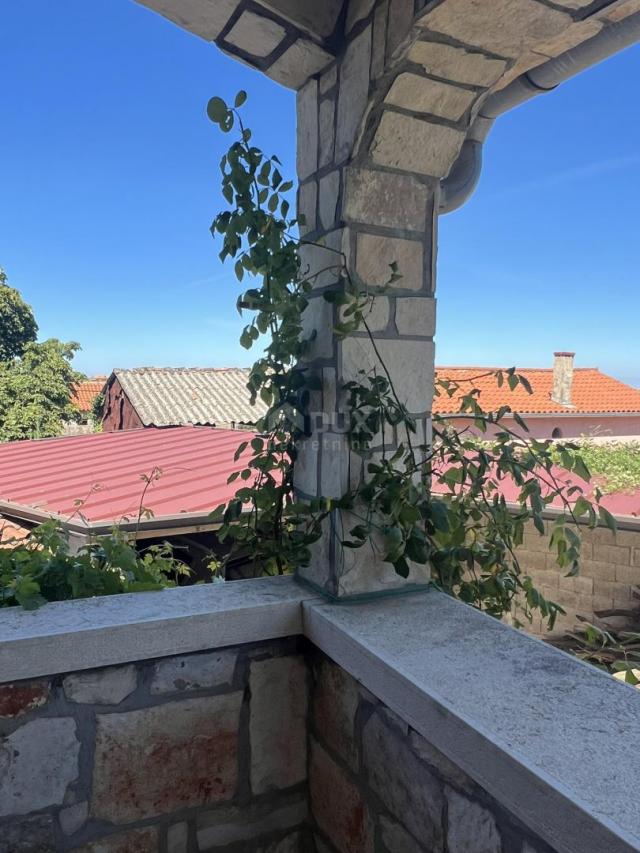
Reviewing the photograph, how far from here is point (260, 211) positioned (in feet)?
4.17

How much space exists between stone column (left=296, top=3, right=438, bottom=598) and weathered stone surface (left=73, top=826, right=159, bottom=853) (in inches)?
23.0

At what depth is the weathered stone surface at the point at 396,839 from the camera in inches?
40.0

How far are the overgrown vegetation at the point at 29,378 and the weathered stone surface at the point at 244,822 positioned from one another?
14.0 metres

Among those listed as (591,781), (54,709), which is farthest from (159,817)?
(591,781)

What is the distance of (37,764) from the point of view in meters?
1.13

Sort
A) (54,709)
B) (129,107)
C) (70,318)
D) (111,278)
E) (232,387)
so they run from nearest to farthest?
1. (54,709)
2. (129,107)
3. (232,387)
4. (70,318)
5. (111,278)

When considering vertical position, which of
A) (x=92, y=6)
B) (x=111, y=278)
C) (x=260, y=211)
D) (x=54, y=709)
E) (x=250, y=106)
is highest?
(x=111, y=278)

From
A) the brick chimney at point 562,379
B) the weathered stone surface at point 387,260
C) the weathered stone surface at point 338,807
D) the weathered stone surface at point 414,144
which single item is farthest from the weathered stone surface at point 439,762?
the brick chimney at point 562,379

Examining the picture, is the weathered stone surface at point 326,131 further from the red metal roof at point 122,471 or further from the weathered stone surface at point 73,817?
the red metal roof at point 122,471

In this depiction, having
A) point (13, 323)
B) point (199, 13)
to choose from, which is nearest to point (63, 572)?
point (199, 13)

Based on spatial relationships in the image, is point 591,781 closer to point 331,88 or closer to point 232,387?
point 331,88

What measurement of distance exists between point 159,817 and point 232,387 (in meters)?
13.7

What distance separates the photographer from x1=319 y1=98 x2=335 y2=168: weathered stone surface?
4.36 feet

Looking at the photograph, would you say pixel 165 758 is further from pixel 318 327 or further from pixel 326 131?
pixel 326 131
